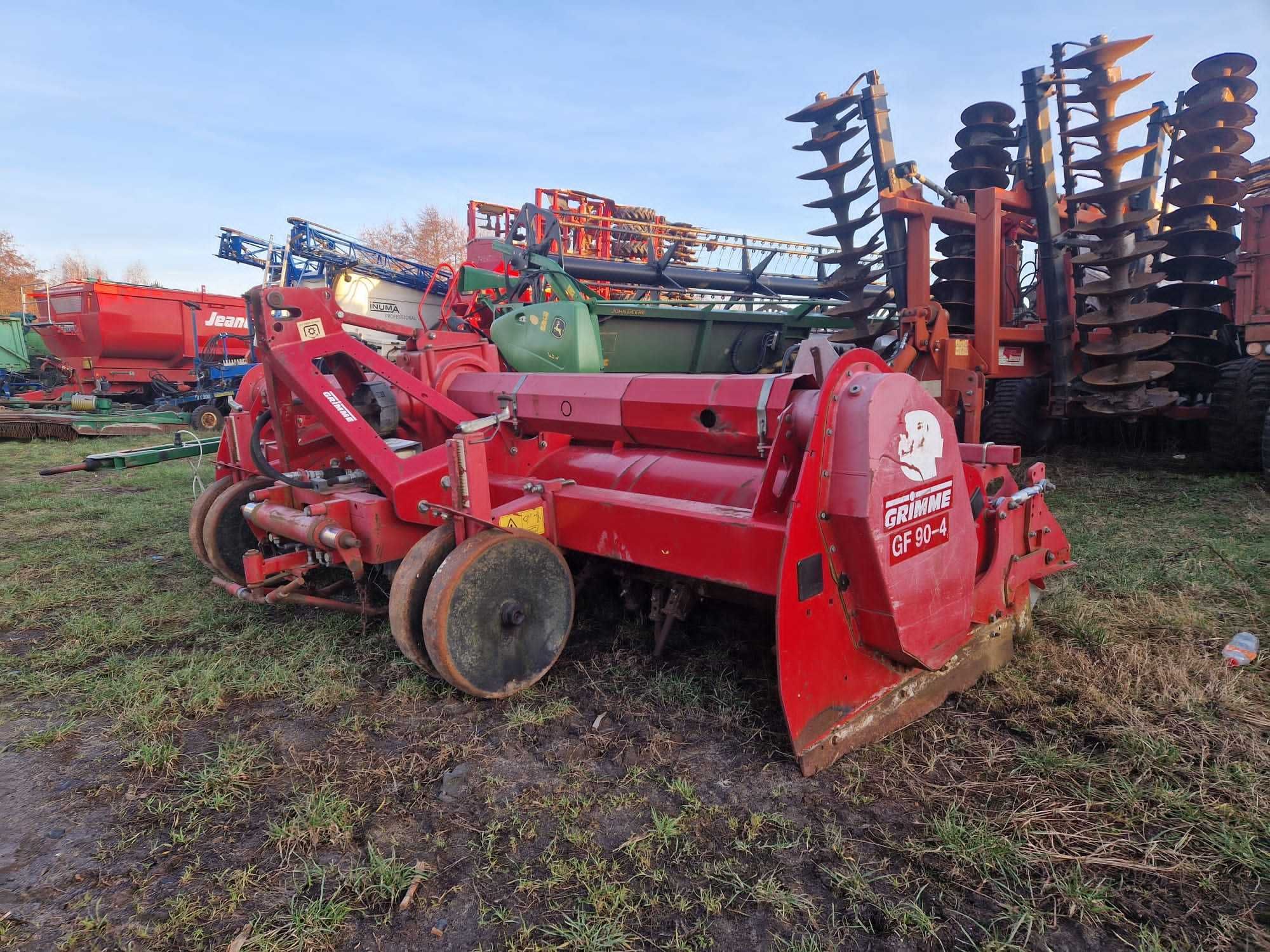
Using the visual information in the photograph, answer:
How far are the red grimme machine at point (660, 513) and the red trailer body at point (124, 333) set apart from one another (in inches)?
573

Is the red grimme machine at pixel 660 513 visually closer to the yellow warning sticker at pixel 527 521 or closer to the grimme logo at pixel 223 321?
the yellow warning sticker at pixel 527 521

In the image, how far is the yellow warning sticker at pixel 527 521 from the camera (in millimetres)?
2789

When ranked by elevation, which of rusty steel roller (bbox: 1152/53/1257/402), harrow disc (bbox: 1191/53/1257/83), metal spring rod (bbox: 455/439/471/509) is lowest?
metal spring rod (bbox: 455/439/471/509)

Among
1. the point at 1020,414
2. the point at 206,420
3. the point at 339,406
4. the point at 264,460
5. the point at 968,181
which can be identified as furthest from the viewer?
the point at 206,420

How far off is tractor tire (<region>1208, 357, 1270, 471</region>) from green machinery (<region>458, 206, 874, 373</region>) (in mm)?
3108

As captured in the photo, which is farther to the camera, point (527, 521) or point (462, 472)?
point (527, 521)

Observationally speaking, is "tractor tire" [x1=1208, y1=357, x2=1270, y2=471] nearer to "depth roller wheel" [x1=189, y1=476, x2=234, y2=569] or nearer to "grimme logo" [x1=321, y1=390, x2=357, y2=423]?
"grimme logo" [x1=321, y1=390, x2=357, y2=423]

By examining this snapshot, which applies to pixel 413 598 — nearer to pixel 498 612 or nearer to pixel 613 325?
pixel 498 612

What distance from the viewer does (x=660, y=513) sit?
2549 mm

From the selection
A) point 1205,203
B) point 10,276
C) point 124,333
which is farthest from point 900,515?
point 10,276

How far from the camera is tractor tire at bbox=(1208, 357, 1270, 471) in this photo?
6078mm

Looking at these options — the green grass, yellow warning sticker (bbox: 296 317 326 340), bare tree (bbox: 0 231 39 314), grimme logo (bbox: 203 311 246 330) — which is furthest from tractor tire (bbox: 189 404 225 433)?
bare tree (bbox: 0 231 39 314)

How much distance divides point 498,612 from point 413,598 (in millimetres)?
312

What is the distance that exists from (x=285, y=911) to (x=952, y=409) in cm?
563
